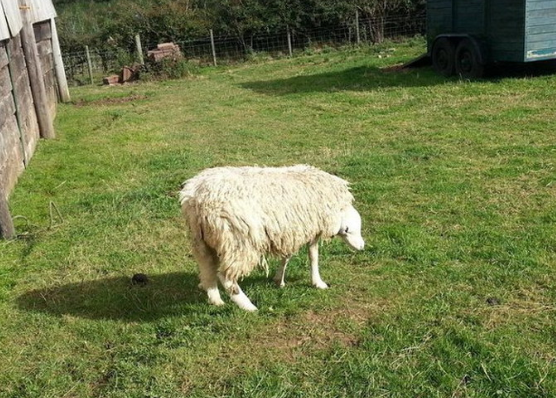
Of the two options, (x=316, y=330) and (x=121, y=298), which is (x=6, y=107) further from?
(x=316, y=330)

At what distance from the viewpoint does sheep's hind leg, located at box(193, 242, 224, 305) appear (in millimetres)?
4426

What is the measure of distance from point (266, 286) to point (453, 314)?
1460mm

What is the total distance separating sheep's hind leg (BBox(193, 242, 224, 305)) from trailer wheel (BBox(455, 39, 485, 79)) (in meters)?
11.1

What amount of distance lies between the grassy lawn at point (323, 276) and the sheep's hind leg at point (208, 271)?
0.10 meters

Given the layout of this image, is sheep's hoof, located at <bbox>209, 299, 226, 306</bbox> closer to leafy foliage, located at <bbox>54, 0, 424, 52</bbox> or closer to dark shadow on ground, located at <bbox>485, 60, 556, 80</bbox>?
dark shadow on ground, located at <bbox>485, 60, 556, 80</bbox>

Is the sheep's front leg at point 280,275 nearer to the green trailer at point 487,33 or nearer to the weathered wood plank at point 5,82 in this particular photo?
the weathered wood plank at point 5,82

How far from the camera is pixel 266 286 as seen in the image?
4945 mm

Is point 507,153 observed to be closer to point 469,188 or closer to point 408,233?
point 469,188

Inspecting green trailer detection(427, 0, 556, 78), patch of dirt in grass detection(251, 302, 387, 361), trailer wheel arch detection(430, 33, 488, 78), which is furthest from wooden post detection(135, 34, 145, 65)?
patch of dirt in grass detection(251, 302, 387, 361)

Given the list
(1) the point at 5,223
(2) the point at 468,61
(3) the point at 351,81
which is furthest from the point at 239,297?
(3) the point at 351,81

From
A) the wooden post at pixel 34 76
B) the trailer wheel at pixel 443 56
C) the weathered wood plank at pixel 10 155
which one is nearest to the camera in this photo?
the weathered wood plank at pixel 10 155

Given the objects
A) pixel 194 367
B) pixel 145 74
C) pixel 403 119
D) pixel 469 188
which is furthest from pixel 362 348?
pixel 145 74

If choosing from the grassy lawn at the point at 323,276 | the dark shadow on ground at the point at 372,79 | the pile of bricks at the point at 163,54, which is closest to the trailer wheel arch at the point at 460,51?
the dark shadow on ground at the point at 372,79

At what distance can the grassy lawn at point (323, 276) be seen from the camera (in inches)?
148
